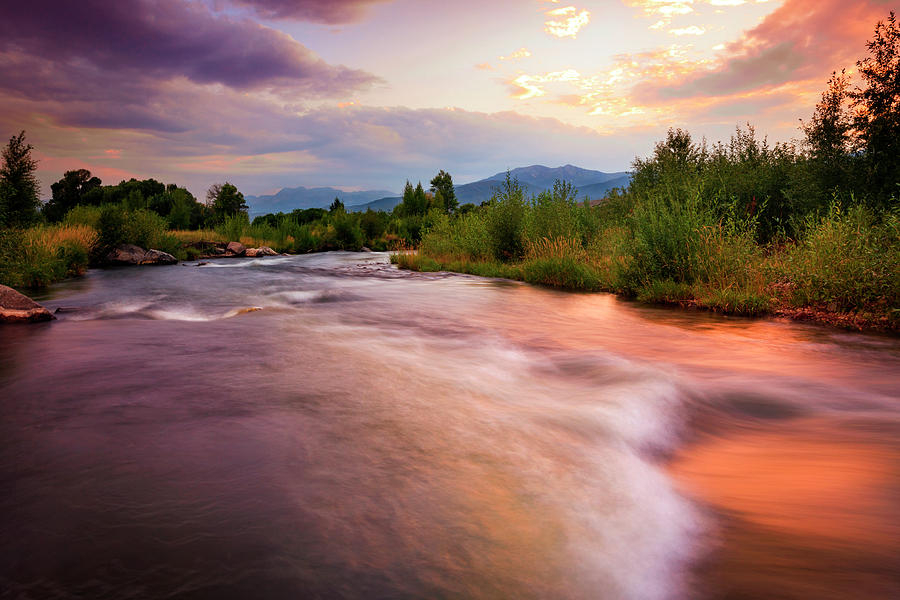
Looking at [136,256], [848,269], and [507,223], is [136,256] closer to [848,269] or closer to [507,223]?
[507,223]

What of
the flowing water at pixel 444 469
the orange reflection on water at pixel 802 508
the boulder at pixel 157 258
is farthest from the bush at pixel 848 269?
the boulder at pixel 157 258

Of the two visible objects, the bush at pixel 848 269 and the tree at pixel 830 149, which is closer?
the bush at pixel 848 269

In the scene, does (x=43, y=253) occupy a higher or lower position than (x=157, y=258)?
higher

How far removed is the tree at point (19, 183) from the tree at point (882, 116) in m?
24.1

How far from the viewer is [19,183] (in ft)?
40.1

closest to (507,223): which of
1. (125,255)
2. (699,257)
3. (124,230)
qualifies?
(699,257)

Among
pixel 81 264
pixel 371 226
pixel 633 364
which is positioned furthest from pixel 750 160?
pixel 371 226

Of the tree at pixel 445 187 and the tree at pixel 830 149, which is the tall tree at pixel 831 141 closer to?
the tree at pixel 830 149

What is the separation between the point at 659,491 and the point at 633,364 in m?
2.97

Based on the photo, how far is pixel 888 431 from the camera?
3.59 meters

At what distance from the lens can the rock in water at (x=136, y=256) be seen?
20.0m

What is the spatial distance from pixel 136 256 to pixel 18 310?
1509 cm

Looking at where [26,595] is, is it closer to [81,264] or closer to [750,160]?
[81,264]

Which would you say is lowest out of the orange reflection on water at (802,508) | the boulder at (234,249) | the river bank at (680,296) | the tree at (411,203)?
the orange reflection on water at (802,508)
